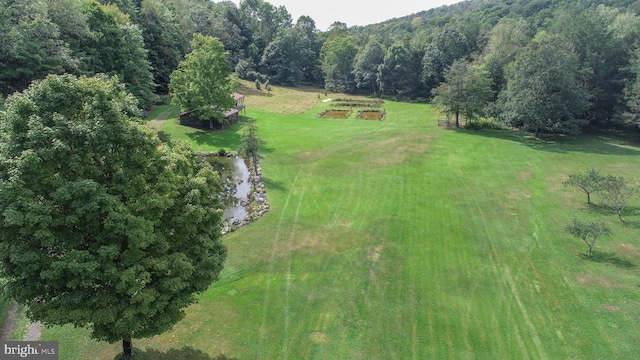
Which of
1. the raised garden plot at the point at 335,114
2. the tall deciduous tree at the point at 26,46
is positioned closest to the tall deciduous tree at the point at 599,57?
the raised garden plot at the point at 335,114

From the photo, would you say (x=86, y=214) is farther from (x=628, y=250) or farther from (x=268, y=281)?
(x=628, y=250)

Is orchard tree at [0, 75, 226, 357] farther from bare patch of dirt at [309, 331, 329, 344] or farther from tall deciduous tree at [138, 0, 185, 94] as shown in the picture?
tall deciduous tree at [138, 0, 185, 94]

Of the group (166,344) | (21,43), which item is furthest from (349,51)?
(166,344)

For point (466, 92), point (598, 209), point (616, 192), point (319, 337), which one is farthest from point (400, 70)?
point (319, 337)

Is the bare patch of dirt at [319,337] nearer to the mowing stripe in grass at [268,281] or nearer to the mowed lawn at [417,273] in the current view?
the mowed lawn at [417,273]

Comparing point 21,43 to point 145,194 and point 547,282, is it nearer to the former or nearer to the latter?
point 145,194

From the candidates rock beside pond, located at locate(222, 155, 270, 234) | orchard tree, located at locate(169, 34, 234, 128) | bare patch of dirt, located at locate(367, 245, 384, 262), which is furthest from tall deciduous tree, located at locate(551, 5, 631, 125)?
orchard tree, located at locate(169, 34, 234, 128)
